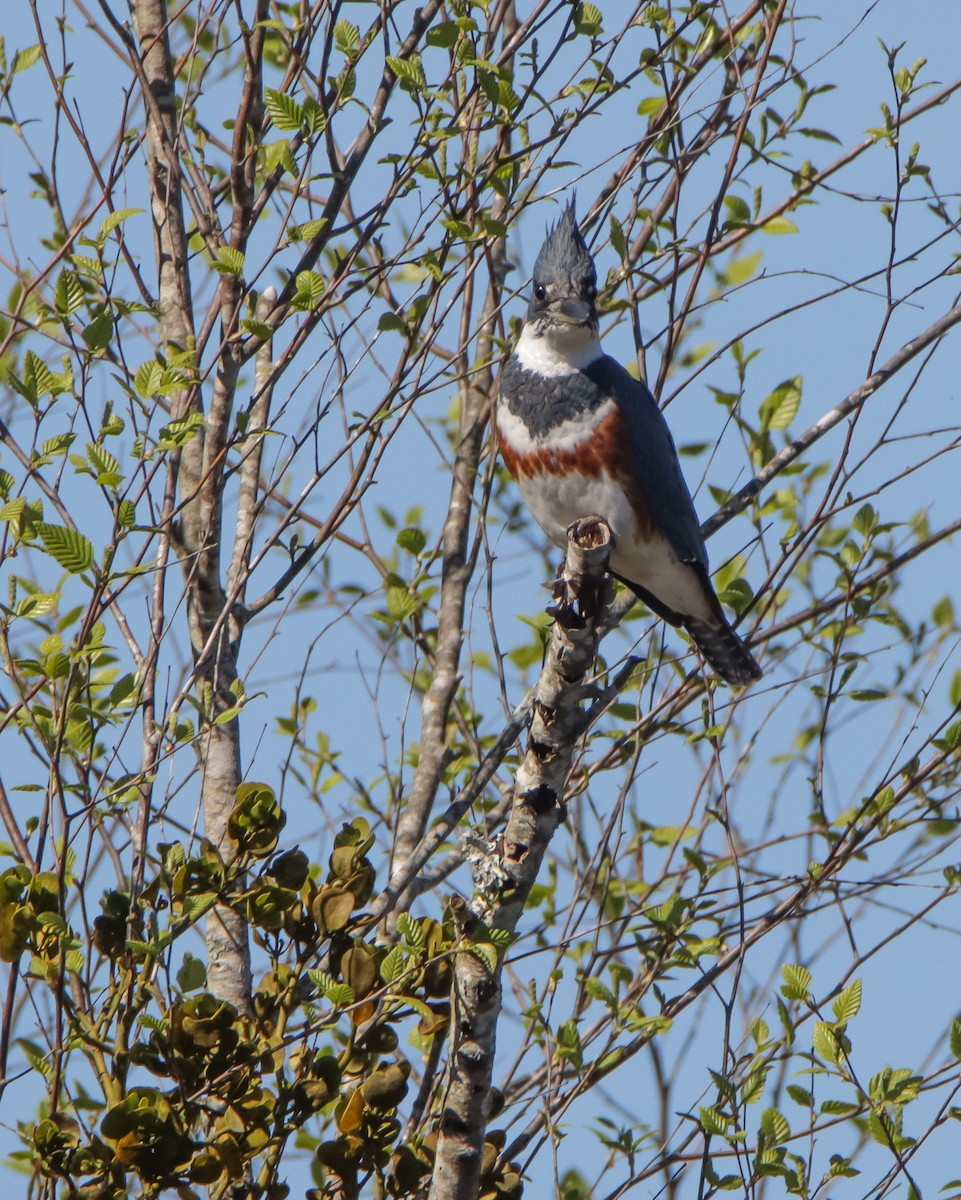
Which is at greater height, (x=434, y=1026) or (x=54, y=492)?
(x=54, y=492)

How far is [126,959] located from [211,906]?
18 cm

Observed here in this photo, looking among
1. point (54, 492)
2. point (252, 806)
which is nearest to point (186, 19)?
point (54, 492)

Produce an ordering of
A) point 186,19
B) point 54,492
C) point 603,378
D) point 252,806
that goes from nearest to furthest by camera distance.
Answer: point 252,806
point 54,492
point 603,378
point 186,19

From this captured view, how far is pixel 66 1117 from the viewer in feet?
8.30

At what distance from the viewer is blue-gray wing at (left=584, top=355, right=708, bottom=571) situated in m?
4.05

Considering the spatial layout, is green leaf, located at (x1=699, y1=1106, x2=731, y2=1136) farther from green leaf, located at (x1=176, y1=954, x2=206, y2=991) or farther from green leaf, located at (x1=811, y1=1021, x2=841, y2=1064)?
green leaf, located at (x1=176, y1=954, x2=206, y2=991)

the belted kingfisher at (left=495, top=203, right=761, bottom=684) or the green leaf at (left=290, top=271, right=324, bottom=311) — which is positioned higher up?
the belted kingfisher at (left=495, top=203, right=761, bottom=684)

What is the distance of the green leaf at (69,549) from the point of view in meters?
2.62

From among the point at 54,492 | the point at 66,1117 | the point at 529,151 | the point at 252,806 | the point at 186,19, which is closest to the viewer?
the point at 66,1117

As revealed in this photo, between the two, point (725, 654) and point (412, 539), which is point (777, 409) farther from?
point (412, 539)

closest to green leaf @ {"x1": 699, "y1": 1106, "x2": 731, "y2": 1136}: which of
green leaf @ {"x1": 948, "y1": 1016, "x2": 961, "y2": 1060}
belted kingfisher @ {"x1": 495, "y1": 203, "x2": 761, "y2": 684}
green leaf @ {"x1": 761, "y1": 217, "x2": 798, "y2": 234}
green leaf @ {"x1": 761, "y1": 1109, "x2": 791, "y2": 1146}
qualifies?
green leaf @ {"x1": 761, "y1": 1109, "x2": 791, "y2": 1146}

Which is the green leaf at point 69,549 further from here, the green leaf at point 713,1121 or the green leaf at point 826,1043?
the green leaf at point 826,1043

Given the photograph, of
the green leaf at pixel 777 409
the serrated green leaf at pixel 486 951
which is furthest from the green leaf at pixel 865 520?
the serrated green leaf at pixel 486 951

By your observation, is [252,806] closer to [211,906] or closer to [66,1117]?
[211,906]
